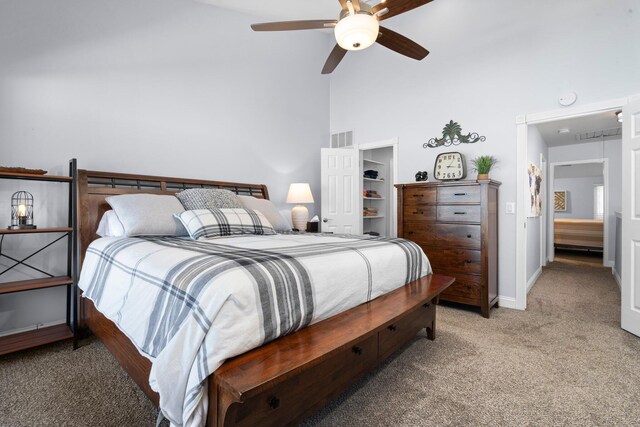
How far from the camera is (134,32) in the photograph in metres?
3.06

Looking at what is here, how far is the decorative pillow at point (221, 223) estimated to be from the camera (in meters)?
2.39

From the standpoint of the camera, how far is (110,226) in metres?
2.56

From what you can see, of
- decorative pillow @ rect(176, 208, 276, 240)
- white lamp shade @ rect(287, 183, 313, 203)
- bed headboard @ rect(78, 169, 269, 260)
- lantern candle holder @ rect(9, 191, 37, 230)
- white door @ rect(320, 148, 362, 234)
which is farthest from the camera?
white door @ rect(320, 148, 362, 234)

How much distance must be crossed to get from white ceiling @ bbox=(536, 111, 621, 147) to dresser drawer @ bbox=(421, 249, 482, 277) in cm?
163

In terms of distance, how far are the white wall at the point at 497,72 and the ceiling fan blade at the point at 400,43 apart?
1.37 m

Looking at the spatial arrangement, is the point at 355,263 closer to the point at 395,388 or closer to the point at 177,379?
the point at 395,388

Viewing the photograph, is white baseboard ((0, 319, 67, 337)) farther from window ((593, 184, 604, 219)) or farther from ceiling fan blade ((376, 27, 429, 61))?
window ((593, 184, 604, 219))

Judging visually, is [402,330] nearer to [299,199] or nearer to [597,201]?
[299,199]

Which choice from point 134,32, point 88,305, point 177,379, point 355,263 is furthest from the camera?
point 134,32

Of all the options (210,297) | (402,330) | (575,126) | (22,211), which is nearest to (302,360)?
(210,297)

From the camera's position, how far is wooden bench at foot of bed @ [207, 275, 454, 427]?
1.03m

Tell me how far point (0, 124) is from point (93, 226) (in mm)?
988

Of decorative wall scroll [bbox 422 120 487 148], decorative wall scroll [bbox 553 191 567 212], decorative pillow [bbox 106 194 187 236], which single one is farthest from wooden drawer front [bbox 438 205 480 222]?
decorative wall scroll [bbox 553 191 567 212]

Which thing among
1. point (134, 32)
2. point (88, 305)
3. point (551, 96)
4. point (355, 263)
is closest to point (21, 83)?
point (134, 32)
